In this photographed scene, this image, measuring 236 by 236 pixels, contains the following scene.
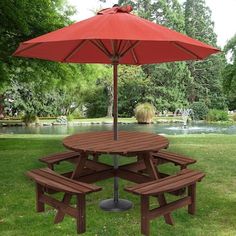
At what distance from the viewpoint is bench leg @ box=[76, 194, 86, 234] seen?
412cm

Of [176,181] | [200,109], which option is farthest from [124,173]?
[200,109]

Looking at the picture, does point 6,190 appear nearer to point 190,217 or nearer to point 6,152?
point 190,217

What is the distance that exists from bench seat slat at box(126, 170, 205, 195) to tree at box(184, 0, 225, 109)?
3374cm

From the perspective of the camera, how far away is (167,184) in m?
4.33

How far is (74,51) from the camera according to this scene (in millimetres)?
5707

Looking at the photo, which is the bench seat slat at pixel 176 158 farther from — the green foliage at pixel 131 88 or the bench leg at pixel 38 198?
the green foliage at pixel 131 88

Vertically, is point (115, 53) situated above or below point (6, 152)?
above

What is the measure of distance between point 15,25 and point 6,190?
4.70 metres

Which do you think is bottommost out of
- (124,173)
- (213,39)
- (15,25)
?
(124,173)

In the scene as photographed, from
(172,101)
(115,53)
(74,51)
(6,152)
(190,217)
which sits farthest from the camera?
(172,101)

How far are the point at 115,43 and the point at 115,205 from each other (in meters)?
2.25

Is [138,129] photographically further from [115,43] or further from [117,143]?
[117,143]

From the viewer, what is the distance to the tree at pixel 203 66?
128 feet

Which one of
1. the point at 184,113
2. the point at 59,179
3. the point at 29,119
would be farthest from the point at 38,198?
the point at 184,113
